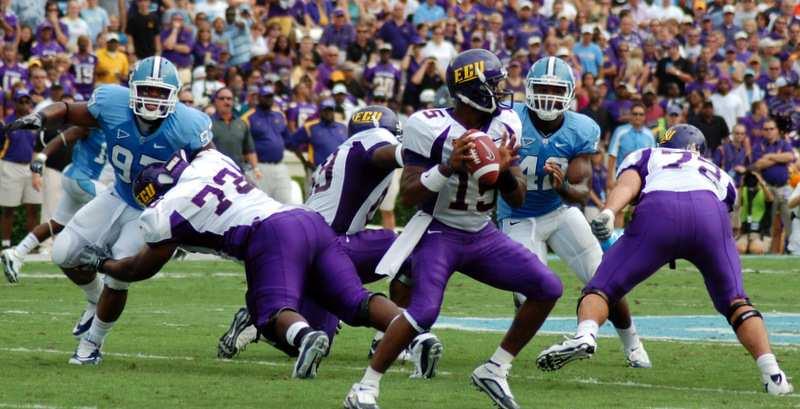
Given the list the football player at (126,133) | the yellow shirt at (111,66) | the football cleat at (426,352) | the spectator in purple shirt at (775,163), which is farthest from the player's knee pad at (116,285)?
the spectator in purple shirt at (775,163)

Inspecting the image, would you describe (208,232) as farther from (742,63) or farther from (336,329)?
(742,63)

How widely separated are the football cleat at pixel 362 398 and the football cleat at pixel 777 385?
194 cm

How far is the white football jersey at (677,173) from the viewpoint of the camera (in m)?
7.42

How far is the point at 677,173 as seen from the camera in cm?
747

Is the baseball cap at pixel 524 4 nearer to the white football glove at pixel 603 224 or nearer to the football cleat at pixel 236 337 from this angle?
the football cleat at pixel 236 337

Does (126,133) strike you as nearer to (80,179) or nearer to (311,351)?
(311,351)

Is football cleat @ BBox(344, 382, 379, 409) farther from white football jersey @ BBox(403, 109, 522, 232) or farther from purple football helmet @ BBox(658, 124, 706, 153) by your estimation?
purple football helmet @ BBox(658, 124, 706, 153)

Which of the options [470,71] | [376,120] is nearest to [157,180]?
[376,120]

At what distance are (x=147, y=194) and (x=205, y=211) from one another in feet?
1.40

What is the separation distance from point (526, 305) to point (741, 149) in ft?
41.0

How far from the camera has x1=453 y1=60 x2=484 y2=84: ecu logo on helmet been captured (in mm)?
6805

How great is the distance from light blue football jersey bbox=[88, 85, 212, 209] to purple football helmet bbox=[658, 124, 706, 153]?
8.01 feet

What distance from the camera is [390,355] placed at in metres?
6.36

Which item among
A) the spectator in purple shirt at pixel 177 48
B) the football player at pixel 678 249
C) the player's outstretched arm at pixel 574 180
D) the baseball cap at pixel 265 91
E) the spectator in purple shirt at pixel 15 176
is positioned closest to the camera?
the football player at pixel 678 249
